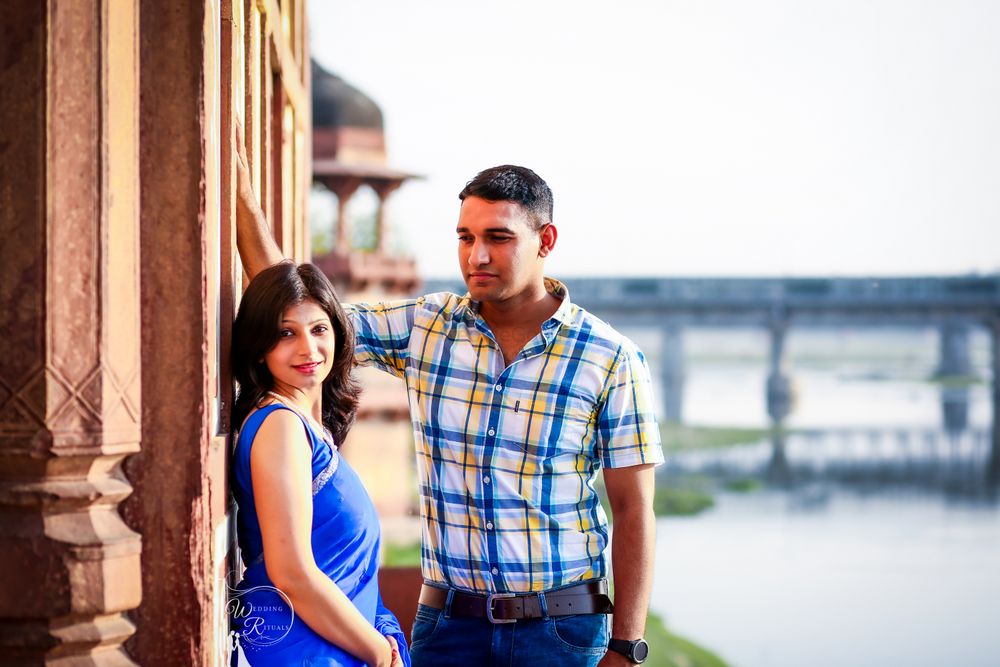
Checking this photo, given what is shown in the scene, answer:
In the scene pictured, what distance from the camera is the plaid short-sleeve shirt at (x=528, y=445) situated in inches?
90.9

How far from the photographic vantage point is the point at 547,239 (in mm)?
2463

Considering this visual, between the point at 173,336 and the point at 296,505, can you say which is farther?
the point at 296,505

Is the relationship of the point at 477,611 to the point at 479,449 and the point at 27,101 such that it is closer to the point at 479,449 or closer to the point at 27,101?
the point at 479,449

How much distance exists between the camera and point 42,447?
57.7 inches

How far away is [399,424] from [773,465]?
18.7m

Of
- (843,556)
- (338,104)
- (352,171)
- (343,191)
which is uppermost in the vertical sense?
(338,104)

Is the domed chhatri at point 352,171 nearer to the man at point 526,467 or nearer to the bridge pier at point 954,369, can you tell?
the man at point 526,467

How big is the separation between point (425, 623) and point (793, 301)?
114 ft

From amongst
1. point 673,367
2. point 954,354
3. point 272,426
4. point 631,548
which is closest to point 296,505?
point 272,426

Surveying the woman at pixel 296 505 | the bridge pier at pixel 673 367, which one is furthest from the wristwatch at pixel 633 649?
the bridge pier at pixel 673 367

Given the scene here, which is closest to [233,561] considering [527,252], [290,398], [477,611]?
[290,398]

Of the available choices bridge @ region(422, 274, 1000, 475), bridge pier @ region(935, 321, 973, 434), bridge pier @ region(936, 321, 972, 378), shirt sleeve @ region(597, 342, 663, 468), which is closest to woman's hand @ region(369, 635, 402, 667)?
shirt sleeve @ region(597, 342, 663, 468)

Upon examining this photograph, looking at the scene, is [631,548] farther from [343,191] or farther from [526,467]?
[343,191]
